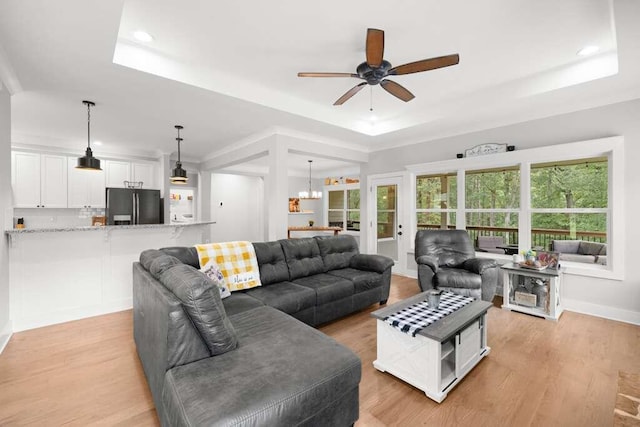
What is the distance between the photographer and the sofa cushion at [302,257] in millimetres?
3523

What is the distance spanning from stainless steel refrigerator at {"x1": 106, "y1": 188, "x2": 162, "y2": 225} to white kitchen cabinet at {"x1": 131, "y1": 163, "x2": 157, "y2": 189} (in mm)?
559

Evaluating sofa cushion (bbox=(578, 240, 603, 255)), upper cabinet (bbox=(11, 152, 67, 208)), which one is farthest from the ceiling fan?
upper cabinet (bbox=(11, 152, 67, 208))

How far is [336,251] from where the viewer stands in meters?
4.05

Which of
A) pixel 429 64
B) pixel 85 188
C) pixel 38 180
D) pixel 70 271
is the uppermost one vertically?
pixel 429 64

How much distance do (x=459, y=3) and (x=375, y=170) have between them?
3.94 meters

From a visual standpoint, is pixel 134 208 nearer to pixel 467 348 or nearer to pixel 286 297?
pixel 286 297

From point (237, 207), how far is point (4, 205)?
5977 mm

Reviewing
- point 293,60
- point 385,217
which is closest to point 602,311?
point 385,217

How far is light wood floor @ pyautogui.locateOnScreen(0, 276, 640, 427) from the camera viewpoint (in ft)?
6.04

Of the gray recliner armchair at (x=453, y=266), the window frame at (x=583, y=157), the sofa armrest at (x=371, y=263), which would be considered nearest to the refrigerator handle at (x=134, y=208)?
the sofa armrest at (x=371, y=263)

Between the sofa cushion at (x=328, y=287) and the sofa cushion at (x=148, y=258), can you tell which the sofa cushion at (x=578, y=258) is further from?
the sofa cushion at (x=148, y=258)

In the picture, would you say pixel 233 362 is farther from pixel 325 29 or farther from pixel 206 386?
pixel 325 29

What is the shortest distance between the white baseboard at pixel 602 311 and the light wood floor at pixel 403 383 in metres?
0.19

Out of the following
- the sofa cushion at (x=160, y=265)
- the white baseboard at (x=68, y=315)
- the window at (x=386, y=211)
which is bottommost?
the white baseboard at (x=68, y=315)
